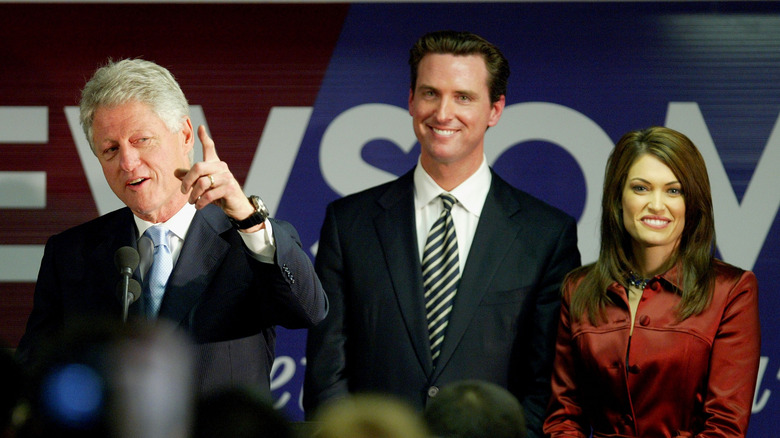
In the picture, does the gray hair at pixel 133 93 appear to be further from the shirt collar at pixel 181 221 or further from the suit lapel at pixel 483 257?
the suit lapel at pixel 483 257

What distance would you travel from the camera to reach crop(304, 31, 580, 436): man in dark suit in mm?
2805

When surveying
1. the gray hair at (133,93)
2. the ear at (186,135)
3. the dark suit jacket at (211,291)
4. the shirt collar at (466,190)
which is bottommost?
the dark suit jacket at (211,291)

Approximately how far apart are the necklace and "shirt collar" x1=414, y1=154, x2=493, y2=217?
53cm

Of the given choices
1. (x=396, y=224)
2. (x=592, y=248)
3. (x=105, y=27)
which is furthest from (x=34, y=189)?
(x=592, y=248)

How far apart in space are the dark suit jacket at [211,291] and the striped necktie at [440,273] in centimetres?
53

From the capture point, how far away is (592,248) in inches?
156

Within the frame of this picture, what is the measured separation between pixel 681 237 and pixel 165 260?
1.41 meters

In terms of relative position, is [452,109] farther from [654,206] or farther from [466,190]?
[654,206]

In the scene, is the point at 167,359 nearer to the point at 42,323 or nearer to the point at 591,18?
the point at 42,323

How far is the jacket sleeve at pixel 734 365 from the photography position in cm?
238

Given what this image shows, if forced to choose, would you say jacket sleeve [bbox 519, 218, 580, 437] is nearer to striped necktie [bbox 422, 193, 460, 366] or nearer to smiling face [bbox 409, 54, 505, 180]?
striped necktie [bbox 422, 193, 460, 366]

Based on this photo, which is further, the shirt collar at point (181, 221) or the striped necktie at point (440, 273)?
the striped necktie at point (440, 273)

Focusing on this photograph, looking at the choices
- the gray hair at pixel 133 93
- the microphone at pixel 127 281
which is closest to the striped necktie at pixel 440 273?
the gray hair at pixel 133 93

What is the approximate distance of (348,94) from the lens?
4059 millimetres
